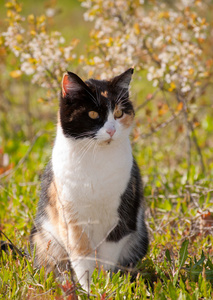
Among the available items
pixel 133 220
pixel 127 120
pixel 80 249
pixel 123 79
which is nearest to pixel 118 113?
pixel 127 120

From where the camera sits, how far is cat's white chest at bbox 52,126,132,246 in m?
2.10

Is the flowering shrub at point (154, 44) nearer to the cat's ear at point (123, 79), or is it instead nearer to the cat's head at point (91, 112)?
the cat's ear at point (123, 79)

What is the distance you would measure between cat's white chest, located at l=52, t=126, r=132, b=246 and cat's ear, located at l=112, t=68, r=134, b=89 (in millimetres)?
363

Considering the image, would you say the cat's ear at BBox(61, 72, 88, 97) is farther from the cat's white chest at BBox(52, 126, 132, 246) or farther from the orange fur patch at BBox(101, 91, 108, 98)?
the cat's white chest at BBox(52, 126, 132, 246)

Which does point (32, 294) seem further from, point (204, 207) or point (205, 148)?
point (205, 148)

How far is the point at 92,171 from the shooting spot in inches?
83.3

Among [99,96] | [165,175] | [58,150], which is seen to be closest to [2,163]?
[165,175]

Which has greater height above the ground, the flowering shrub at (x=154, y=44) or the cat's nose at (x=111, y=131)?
the flowering shrub at (x=154, y=44)

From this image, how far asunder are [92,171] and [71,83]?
50cm

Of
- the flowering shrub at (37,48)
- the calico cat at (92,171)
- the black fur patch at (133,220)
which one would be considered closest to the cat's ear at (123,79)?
the calico cat at (92,171)

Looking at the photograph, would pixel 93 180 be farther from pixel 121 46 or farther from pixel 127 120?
pixel 121 46

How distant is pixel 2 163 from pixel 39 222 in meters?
1.82

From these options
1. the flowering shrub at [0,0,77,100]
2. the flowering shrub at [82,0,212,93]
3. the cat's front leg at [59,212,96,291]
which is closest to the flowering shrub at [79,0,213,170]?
the flowering shrub at [82,0,212,93]

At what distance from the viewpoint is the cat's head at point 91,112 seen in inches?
81.3
